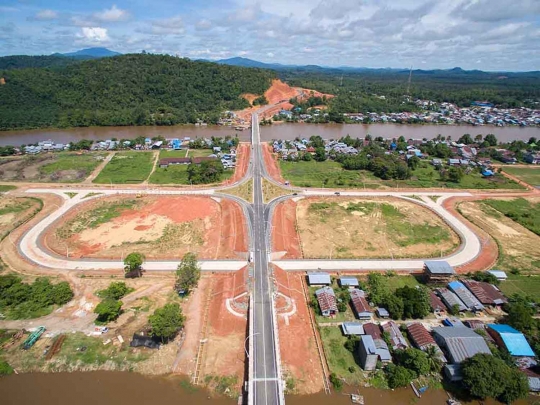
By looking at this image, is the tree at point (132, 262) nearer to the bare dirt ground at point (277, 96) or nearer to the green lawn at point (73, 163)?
the green lawn at point (73, 163)

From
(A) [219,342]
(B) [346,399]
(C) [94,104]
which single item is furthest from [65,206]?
(C) [94,104]

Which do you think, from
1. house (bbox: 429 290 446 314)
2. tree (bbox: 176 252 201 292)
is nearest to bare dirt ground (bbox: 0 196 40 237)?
tree (bbox: 176 252 201 292)

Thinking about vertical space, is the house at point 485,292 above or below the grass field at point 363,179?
below

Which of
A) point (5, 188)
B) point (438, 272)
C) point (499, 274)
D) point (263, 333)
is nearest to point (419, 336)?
point (438, 272)

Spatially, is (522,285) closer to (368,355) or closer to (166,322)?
(368,355)

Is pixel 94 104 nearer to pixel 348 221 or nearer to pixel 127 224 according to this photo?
pixel 127 224

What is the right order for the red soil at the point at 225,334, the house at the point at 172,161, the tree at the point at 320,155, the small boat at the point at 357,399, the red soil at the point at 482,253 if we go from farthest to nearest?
1. the tree at the point at 320,155
2. the house at the point at 172,161
3. the red soil at the point at 482,253
4. the red soil at the point at 225,334
5. the small boat at the point at 357,399

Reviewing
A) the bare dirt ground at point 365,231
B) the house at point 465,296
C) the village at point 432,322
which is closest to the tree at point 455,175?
the bare dirt ground at point 365,231
